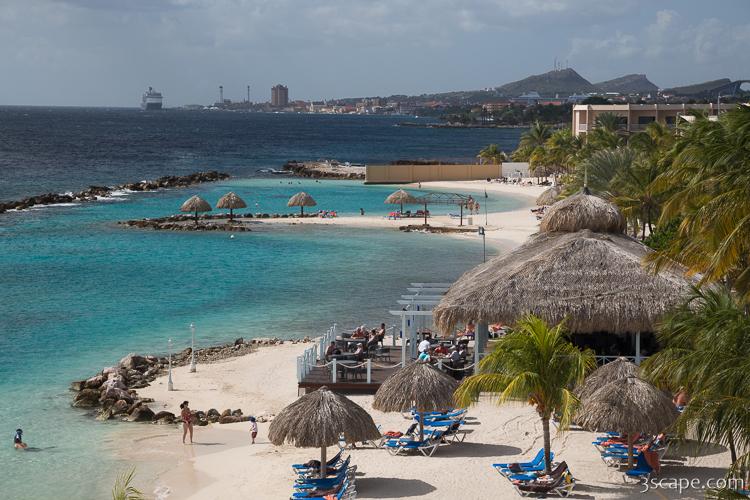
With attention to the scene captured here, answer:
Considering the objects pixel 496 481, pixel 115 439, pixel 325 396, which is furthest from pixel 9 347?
pixel 496 481

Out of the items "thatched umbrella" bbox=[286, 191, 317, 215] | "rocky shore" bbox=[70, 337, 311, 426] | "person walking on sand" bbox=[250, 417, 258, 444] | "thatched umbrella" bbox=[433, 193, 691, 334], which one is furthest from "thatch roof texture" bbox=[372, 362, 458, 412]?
"thatched umbrella" bbox=[286, 191, 317, 215]

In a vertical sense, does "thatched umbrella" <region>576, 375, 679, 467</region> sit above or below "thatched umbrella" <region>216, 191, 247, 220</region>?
below

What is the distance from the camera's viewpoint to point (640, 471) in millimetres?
14828

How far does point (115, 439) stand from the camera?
18.9 m

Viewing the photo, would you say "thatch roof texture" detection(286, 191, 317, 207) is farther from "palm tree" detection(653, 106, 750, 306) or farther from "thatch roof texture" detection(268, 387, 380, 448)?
"thatch roof texture" detection(268, 387, 380, 448)

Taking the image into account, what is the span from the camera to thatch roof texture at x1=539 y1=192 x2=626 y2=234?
2103 centimetres

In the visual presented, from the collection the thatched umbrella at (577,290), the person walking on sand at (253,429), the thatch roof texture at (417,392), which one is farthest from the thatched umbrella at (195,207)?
the thatch roof texture at (417,392)

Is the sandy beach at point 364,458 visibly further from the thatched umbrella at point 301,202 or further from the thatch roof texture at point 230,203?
the thatched umbrella at point 301,202

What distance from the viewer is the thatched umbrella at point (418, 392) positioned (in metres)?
16.3

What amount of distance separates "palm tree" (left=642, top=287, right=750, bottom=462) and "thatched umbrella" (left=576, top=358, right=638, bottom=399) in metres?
0.82

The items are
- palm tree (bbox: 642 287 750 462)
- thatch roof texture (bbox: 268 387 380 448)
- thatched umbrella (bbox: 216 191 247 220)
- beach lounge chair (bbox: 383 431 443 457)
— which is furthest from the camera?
thatched umbrella (bbox: 216 191 247 220)

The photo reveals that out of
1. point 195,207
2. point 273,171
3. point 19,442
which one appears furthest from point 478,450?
point 273,171

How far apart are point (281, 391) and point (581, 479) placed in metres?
8.31

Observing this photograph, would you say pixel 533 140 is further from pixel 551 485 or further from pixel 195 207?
pixel 551 485
